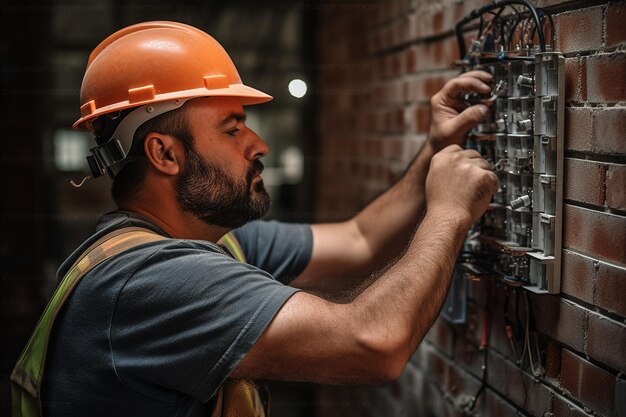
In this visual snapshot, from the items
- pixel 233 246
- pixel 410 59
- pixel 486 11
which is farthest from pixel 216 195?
pixel 410 59

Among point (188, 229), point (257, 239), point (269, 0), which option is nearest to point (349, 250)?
point (257, 239)

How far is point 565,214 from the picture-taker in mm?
1322

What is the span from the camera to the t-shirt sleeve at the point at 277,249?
76.4 inches

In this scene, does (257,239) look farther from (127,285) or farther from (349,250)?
(127,285)

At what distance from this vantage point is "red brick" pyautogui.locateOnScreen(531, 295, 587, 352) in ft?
4.22

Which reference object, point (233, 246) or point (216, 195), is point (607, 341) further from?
point (233, 246)

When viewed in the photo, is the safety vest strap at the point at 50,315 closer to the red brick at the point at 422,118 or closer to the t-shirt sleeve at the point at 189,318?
the t-shirt sleeve at the point at 189,318

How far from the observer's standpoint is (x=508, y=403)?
5.14 feet

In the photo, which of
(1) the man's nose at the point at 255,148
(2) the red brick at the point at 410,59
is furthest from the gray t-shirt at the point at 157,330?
(2) the red brick at the point at 410,59

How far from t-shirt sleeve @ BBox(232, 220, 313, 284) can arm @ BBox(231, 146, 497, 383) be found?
0.67 m

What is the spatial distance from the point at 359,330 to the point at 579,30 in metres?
0.62

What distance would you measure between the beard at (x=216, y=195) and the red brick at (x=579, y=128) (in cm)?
64

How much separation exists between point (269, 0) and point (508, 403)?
2.33 m

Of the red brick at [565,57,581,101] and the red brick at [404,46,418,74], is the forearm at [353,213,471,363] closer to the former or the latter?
the red brick at [565,57,581,101]
